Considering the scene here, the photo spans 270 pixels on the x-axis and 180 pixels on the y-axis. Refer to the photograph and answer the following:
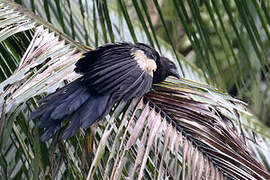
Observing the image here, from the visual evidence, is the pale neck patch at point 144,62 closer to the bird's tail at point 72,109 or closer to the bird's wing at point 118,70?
the bird's wing at point 118,70

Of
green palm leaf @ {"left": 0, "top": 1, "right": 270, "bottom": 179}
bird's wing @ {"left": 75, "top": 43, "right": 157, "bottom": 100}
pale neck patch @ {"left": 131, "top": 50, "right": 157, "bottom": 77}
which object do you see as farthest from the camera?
pale neck patch @ {"left": 131, "top": 50, "right": 157, "bottom": 77}

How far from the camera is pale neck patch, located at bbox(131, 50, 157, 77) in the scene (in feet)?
4.66

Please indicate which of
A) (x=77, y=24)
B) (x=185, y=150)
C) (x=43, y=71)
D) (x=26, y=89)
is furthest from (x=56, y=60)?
(x=77, y=24)

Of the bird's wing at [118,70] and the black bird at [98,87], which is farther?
the bird's wing at [118,70]

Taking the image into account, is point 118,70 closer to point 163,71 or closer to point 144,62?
point 144,62

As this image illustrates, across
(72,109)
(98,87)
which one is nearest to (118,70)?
(98,87)

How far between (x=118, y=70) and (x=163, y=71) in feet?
0.89

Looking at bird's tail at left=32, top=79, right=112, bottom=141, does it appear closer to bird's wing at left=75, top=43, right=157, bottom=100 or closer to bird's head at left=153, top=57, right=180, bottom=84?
bird's wing at left=75, top=43, right=157, bottom=100

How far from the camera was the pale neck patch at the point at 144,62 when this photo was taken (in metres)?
1.42

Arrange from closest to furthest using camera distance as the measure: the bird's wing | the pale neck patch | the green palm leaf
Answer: the green palm leaf, the bird's wing, the pale neck patch

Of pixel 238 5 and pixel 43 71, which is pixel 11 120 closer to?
pixel 43 71

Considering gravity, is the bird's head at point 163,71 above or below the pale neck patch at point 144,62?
below

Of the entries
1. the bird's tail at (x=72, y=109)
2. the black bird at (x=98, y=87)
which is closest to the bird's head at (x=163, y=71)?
the black bird at (x=98, y=87)

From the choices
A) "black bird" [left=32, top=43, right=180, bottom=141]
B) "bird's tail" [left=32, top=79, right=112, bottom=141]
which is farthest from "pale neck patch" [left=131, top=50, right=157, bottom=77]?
"bird's tail" [left=32, top=79, right=112, bottom=141]
